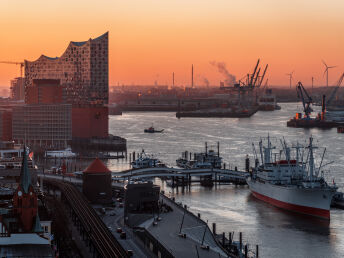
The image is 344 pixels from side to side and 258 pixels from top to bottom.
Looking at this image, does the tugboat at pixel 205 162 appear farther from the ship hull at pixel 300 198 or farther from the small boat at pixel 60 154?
the small boat at pixel 60 154

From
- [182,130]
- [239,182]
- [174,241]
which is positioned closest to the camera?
[174,241]

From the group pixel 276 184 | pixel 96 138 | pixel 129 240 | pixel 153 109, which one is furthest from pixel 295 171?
pixel 153 109

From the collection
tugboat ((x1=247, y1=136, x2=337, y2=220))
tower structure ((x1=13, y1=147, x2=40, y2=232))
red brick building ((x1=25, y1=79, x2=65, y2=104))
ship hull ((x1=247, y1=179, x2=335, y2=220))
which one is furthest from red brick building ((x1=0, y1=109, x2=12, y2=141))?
tower structure ((x1=13, y1=147, x2=40, y2=232))

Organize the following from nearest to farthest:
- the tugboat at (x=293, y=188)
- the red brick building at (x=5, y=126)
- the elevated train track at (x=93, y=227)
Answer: the elevated train track at (x=93, y=227)
the tugboat at (x=293, y=188)
the red brick building at (x=5, y=126)

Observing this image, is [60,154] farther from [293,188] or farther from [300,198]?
[300,198]

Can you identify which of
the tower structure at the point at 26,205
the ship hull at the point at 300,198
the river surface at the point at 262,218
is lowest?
the river surface at the point at 262,218

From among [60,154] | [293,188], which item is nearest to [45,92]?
[60,154]

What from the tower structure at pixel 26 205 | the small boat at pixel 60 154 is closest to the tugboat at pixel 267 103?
the small boat at pixel 60 154

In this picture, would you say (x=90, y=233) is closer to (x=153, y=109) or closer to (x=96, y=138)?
(x=96, y=138)
